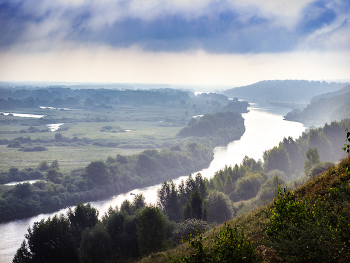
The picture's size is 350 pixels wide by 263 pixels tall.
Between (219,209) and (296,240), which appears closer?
(296,240)

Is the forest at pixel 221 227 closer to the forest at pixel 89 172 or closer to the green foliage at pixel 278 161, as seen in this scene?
the green foliage at pixel 278 161

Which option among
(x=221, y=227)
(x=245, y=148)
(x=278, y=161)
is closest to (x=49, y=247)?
(x=221, y=227)

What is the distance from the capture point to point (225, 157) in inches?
3039

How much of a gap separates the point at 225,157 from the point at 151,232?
184 ft

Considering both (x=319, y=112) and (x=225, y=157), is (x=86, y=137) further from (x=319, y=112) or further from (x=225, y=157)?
(x=319, y=112)

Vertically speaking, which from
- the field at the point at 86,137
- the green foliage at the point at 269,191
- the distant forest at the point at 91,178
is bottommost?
the distant forest at the point at 91,178

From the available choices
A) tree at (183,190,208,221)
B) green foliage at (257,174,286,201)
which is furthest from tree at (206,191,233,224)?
green foliage at (257,174,286,201)

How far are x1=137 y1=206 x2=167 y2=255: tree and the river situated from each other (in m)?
17.9

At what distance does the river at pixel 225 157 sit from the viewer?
3837 cm

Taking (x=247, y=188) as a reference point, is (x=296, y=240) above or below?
above

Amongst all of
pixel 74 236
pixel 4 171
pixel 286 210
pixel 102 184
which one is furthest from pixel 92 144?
pixel 286 210

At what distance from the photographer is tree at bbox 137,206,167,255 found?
2252cm

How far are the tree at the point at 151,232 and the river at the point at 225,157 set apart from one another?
706 inches

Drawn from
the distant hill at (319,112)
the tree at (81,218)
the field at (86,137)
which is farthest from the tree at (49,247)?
the distant hill at (319,112)
